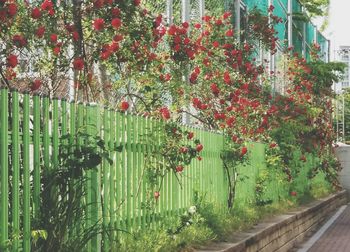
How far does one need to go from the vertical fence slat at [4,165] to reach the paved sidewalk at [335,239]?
9170 millimetres

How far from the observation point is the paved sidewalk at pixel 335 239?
13505 mm

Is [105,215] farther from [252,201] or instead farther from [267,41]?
[267,41]

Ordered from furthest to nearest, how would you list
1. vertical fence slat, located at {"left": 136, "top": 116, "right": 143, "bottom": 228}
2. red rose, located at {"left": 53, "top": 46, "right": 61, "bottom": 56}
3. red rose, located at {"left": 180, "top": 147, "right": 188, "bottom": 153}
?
red rose, located at {"left": 180, "top": 147, "right": 188, "bottom": 153}
vertical fence slat, located at {"left": 136, "top": 116, "right": 143, "bottom": 228}
red rose, located at {"left": 53, "top": 46, "right": 61, "bottom": 56}

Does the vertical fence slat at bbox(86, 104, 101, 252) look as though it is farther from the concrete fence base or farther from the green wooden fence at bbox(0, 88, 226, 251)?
the concrete fence base

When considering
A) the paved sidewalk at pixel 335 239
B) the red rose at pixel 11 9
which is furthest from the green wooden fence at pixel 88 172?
the paved sidewalk at pixel 335 239

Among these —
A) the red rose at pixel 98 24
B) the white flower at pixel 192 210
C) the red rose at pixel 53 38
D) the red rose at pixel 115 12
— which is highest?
the red rose at pixel 115 12

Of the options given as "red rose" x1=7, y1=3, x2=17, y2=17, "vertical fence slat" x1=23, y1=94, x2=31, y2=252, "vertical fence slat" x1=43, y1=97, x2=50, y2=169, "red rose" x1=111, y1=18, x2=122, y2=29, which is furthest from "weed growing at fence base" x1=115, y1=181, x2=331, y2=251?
"red rose" x1=7, y1=3, x2=17, y2=17

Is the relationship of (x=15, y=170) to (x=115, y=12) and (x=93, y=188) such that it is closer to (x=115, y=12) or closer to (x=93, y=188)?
(x=93, y=188)

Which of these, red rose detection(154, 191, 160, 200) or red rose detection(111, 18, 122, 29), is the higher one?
red rose detection(111, 18, 122, 29)

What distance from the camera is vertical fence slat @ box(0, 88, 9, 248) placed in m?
4.79

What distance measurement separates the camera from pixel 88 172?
6.30 metres

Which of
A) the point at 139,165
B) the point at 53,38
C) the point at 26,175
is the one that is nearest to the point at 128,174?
the point at 139,165

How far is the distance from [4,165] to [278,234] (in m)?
7.96

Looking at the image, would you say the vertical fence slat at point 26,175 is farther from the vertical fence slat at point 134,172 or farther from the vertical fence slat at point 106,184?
the vertical fence slat at point 134,172
